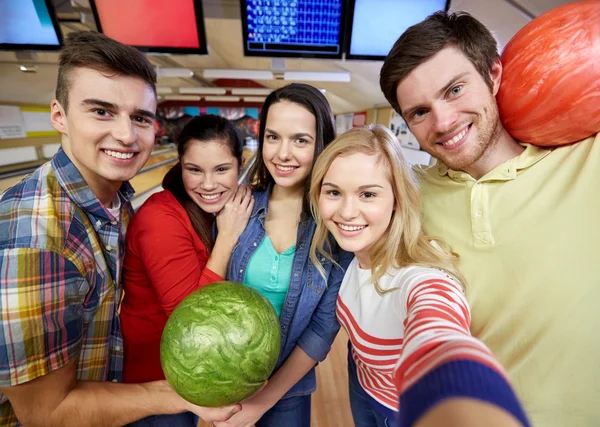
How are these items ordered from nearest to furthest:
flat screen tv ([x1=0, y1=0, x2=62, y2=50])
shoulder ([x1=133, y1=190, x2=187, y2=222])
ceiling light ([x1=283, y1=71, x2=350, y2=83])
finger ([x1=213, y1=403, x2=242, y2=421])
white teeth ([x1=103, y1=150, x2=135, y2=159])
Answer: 1. finger ([x1=213, y1=403, x2=242, y2=421])
2. white teeth ([x1=103, y1=150, x2=135, y2=159])
3. shoulder ([x1=133, y1=190, x2=187, y2=222])
4. flat screen tv ([x1=0, y1=0, x2=62, y2=50])
5. ceiling light ([x1=283, y1=71, x2=350, y2=83])

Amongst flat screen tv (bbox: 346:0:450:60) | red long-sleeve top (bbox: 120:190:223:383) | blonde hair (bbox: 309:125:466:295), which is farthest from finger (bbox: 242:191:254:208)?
flat screen tv (bbox: 346:0:450:60)

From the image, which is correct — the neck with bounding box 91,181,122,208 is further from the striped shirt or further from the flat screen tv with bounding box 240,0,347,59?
the flat screen tv with bounding box 240,0,347,59

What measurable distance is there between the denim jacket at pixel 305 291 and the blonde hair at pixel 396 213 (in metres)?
0.23

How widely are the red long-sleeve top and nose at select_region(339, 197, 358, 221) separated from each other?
473mm

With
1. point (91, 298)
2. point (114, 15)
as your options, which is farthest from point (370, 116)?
point (91, 298)

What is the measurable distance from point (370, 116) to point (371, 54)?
6.01 metres

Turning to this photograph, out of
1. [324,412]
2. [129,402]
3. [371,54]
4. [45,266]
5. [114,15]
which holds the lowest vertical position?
[324,412]

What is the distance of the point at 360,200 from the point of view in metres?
0.86

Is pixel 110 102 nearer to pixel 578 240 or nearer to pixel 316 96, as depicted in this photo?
pixel 316 96

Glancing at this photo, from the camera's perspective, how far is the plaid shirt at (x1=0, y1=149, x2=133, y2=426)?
0.68m

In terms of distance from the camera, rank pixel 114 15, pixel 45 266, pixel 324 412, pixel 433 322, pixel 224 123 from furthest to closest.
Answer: pixel 114 15 → pixel 324 412 → pixel 224 123 → pixel 45 266 → pixel 433 322

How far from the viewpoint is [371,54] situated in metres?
2.21

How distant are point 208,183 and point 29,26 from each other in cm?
209

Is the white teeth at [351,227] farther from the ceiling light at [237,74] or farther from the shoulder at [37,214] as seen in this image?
the ceiling light at [237,74]
